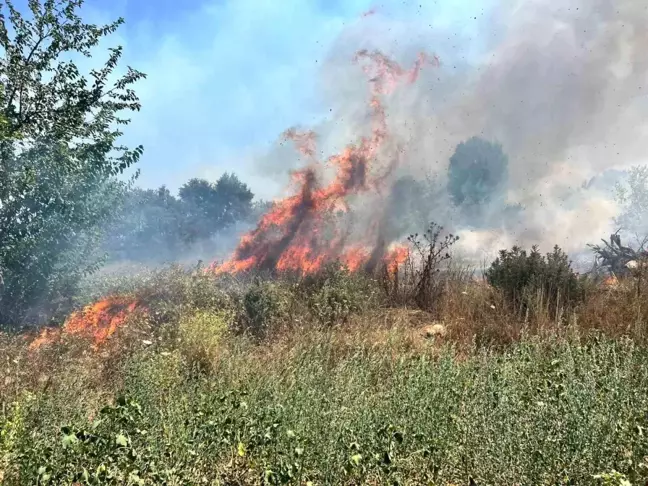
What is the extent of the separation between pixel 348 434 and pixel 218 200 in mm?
42244

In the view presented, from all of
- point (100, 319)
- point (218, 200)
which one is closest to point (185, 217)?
point (218, 200)

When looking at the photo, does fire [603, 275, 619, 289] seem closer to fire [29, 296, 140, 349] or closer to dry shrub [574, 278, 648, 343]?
dry shrub [574, 278, 648, 343]

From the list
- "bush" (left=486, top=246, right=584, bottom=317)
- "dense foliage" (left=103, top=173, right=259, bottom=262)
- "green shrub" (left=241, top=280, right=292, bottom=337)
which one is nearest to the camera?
"bush" (left=486, top=246, right=584, bottom=317)

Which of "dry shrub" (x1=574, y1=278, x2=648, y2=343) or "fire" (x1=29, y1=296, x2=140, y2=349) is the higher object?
"dry shrub" (x1=574, y1=278, x2=648, y2=343)

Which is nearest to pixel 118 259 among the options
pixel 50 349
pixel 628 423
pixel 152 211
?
pixel 152 211

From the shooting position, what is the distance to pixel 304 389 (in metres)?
3.83

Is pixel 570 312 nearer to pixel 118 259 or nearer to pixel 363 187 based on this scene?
pixel 363 187

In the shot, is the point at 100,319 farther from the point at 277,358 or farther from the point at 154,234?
the point at 154,234

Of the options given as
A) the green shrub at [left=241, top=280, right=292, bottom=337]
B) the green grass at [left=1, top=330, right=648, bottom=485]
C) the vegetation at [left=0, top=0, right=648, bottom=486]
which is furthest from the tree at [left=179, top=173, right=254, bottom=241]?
the green grass at [left=1, top=330, right=648, bottom=485]

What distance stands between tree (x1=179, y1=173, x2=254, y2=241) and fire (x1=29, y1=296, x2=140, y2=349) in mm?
32962

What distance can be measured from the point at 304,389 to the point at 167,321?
4.83 m

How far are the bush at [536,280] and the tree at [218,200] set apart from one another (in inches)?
1420

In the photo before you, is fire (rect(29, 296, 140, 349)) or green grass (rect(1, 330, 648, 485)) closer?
green grass (rect(1, 330, 648, 485))

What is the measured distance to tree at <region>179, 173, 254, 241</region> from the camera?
43.2 m
